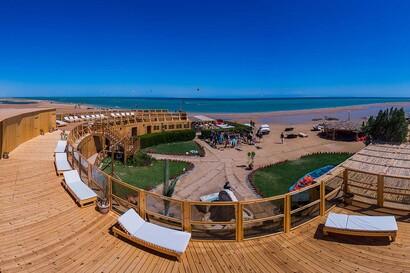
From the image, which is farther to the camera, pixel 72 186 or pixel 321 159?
pixel 321 159

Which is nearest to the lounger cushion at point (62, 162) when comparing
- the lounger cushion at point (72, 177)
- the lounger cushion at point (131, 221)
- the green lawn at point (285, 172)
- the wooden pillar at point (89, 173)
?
the lounger cushion at point (72, 177)

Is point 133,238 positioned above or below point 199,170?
above

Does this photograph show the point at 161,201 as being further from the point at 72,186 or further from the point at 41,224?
the point at 72,186

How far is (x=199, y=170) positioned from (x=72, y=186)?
51.0 feet

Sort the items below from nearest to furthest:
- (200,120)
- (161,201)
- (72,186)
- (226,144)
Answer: (161,201) → (72,186) → (226,144) → (200,120)

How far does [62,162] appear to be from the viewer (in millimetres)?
13820

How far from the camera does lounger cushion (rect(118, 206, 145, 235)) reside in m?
7.49

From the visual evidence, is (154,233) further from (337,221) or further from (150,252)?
(337,221)

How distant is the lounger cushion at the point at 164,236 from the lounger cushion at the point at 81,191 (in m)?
2.95

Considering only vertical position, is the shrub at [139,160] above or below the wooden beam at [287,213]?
below

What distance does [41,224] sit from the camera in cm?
828

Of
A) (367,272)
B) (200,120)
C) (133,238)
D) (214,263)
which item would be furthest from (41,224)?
(200,120)

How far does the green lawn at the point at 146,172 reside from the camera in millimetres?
21359

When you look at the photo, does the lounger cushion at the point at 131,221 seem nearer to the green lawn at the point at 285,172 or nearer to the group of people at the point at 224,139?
the green lawn at the point at 285,172
